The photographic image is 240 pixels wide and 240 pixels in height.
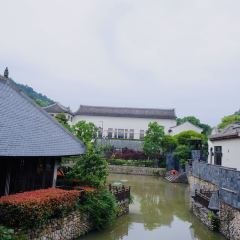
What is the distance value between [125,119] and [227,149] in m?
38.9

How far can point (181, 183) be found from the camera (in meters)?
33.9

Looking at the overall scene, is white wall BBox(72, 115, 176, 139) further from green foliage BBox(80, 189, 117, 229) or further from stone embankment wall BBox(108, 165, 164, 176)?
green foliage BBox(80, 189, 117, 229)

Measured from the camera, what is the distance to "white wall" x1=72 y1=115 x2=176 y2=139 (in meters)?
58.0

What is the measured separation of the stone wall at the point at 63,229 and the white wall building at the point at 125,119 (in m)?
45.9

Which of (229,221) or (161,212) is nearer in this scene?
(229,221)

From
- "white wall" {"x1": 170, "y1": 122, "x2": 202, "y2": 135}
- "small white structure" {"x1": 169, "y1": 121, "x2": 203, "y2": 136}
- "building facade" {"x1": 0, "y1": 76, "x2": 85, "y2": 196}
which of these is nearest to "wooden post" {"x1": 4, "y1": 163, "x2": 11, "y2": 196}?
"building facade" {"x1": 0, "y1": 76, "x2": 85, "y2": 196}

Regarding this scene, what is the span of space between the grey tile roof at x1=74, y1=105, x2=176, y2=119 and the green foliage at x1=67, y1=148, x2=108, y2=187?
43776 millimetres

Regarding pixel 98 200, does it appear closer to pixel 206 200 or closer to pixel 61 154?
pixel 61 154

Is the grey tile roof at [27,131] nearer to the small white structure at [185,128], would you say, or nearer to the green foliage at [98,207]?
the green foliage at [98,207]

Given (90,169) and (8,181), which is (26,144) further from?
(90,169)

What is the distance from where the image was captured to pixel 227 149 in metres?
20.6

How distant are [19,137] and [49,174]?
314cm

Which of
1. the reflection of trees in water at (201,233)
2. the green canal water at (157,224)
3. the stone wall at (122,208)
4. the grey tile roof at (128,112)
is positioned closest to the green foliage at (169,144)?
the grey tile roof at (128,112)

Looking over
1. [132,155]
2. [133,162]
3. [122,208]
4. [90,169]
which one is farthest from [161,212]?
[132,155]
